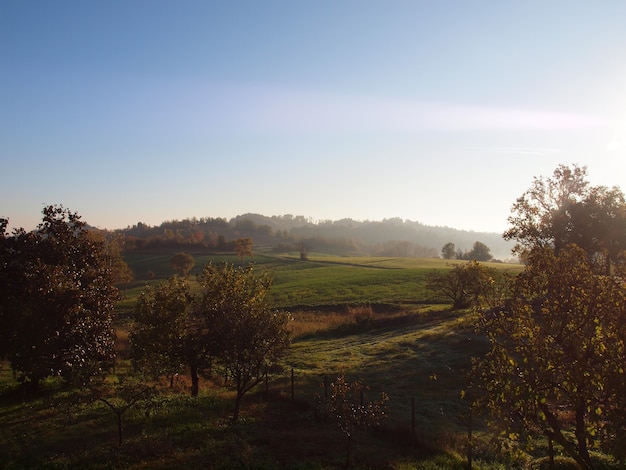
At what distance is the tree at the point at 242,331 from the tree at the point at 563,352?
13.0 metres

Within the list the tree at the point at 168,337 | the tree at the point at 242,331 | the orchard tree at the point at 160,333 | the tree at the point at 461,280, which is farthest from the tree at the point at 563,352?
the tree at the point at 461,280

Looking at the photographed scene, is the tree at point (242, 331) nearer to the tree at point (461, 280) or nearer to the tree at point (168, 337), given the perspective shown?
the tree at point (168, 337)

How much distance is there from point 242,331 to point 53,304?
1028 centimetres

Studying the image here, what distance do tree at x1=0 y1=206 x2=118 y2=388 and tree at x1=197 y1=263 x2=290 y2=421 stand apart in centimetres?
606

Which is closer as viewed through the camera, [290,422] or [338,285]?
[290,422]

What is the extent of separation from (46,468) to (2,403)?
12178 mm

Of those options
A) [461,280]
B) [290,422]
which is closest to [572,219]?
[461,280]

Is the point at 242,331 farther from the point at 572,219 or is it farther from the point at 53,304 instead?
the point at 572,219

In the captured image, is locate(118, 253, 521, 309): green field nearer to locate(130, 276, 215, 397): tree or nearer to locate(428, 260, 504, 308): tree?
locate(428, 260, 504, 308): tree

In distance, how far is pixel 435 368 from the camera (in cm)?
3341

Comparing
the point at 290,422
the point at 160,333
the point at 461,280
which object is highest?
the point at 461,280

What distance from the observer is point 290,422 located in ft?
77.7

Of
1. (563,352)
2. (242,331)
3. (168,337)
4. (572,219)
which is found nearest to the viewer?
(563,352)

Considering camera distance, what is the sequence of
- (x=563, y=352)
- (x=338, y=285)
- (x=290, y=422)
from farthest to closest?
(x=338, y=285) < (x=290, y=422) < (x=563, y=352)
